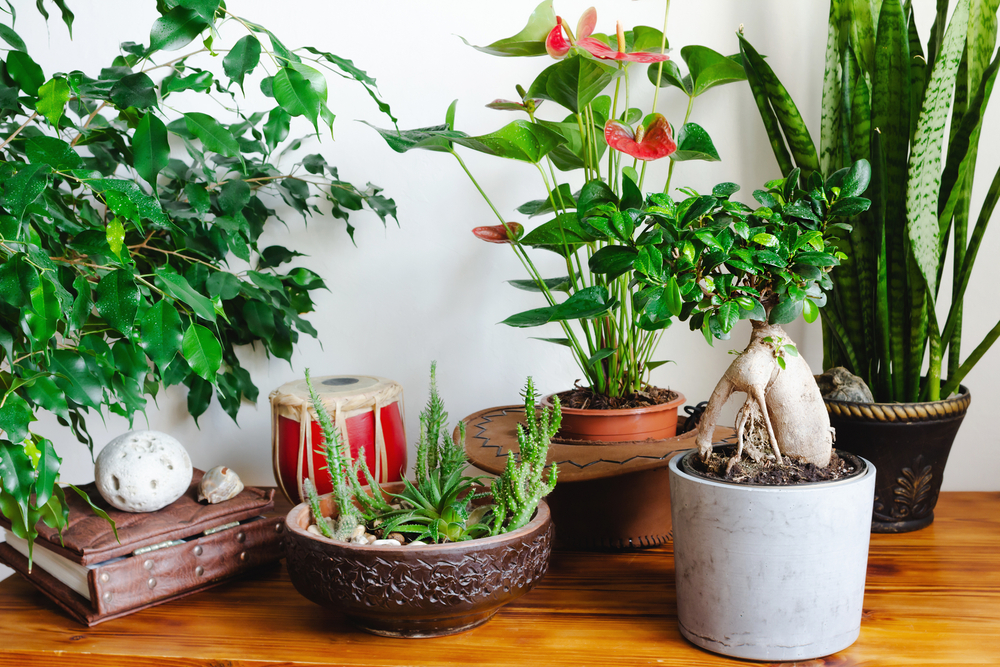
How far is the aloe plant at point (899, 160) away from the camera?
868 mm

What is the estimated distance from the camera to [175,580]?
826 mm

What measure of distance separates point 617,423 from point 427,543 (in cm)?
A: 31

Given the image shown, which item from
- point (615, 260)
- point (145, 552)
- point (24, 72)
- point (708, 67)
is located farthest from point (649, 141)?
point (145, 552)

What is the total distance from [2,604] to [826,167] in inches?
46.0

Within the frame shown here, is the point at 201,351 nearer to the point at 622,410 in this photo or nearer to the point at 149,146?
the point at 149,146

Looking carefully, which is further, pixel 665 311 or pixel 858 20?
pixel 858 20

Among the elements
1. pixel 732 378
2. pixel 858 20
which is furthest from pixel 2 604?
pixel 858 20

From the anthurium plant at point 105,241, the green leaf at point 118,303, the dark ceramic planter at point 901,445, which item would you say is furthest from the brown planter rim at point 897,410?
the green leaf at point 118,303

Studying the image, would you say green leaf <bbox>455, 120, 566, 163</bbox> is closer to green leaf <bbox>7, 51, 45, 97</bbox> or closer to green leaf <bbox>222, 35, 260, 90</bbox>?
green leaf <bbox>222, 35, 260, 90</bbox>

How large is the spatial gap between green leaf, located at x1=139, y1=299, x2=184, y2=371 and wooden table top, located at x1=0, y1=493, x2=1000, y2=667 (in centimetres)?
31

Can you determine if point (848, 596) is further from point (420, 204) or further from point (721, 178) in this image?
point (420, 204)

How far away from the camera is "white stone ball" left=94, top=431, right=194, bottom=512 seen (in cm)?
83

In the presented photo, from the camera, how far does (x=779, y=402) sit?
2.27 feet

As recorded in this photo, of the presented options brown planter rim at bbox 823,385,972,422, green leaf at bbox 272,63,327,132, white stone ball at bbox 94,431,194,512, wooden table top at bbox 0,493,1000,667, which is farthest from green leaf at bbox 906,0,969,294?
white stone ball at bbox 94,431,194,512
